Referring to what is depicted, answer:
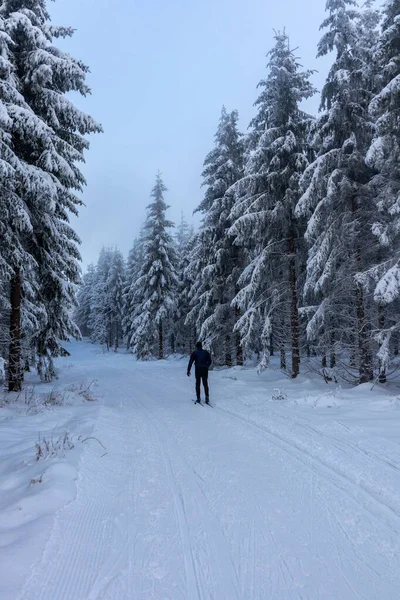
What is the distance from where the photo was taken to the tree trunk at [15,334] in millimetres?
10578

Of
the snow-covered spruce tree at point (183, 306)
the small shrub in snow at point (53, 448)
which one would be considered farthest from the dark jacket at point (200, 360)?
the snow-covered spruce tree at point (183, 306)

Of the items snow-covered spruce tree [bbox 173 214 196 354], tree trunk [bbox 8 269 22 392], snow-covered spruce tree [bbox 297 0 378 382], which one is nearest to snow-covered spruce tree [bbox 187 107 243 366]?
snow-covered spruce tree [bbox 297 0 378 382]

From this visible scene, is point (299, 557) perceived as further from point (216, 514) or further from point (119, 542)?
point (119, 542)

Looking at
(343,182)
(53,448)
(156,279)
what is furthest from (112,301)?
(53,448)

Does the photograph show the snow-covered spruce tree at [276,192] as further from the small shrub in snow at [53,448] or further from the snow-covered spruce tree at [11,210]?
the small shrub in snow at [53,448]

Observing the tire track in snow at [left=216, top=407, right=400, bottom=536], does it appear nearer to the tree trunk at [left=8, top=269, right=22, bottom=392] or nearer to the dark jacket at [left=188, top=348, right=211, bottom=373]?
the dark jacket at [left=188, top=348, right=211, bottom=373]

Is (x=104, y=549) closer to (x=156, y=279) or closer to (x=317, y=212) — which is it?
(x=317, y=212)

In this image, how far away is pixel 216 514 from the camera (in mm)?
3615

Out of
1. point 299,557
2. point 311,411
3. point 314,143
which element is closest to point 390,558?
point 299,557

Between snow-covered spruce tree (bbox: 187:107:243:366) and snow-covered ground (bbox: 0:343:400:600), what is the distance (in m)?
12.6

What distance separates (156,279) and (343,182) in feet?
65.6

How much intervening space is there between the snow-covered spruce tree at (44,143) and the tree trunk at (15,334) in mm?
29

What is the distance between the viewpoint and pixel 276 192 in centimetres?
1433

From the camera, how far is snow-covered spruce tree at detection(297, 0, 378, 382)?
1159 centimetres
